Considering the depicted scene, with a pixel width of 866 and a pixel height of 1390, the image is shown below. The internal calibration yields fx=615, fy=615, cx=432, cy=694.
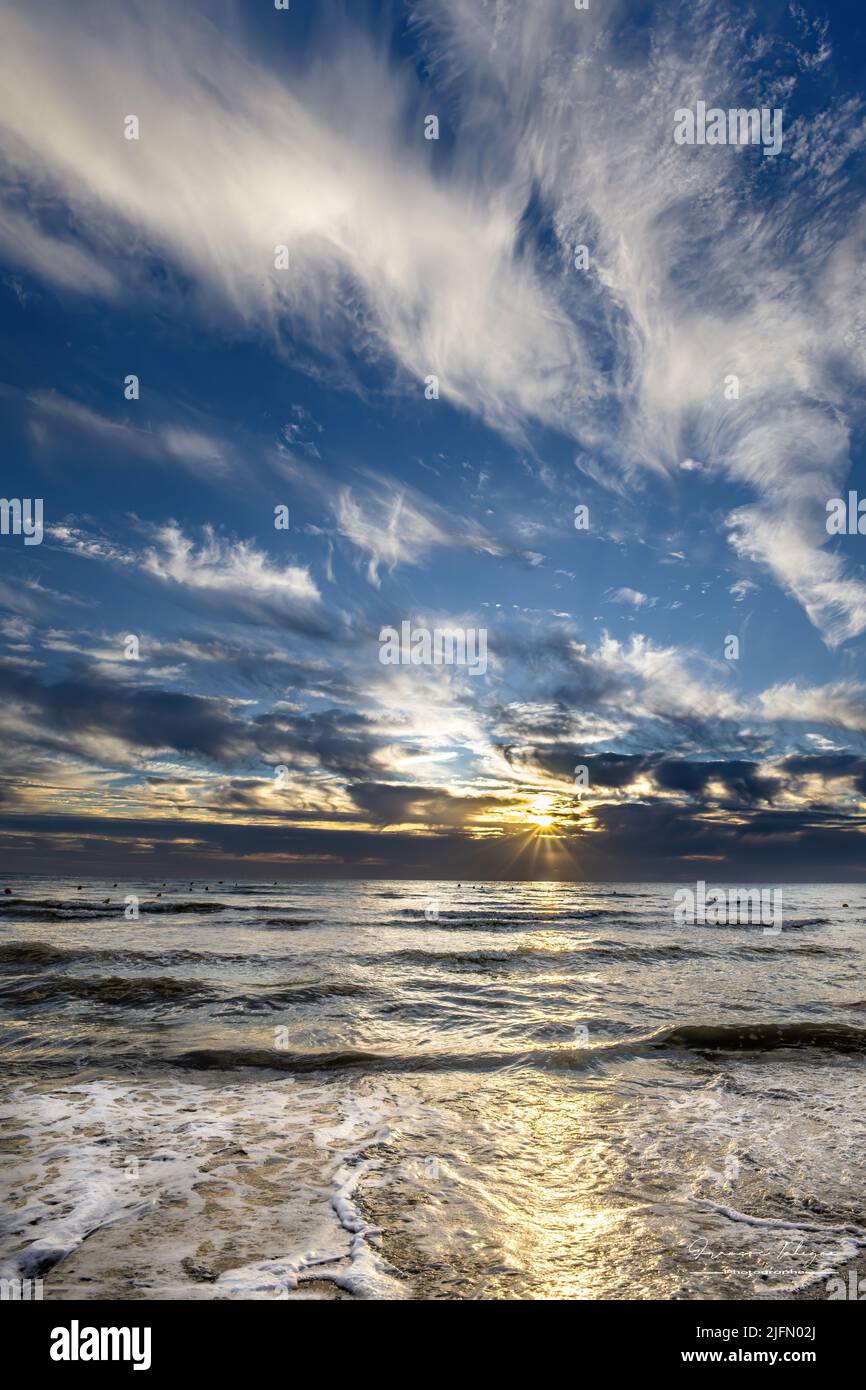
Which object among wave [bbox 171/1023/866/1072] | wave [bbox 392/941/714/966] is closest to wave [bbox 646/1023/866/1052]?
wave [bbox 171/1023/866/1072]

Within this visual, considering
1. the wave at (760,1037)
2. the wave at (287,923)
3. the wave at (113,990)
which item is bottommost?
the wave at (287,923)

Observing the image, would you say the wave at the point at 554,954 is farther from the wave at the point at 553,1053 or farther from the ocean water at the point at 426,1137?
the wave at the point at 553,1053

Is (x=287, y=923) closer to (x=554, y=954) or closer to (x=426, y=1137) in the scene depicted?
(x=554, y=954)

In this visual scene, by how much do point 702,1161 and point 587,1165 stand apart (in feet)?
4.59

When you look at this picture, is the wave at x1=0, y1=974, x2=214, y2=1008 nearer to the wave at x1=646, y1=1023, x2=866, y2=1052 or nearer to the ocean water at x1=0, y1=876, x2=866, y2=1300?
the ocean water at x1=0, y1=876, x2=866, y2=1300

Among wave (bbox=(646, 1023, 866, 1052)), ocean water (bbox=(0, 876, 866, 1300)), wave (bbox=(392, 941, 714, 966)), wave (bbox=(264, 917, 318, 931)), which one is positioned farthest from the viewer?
wave (bbox=(264, 917, 318, 931))

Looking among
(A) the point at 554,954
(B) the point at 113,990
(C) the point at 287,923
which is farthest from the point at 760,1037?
(C) the point at 287,923

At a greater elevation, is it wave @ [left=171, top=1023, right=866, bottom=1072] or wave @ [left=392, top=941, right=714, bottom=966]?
wave @ [left=171, top=1023, right=866, bottom=1072]

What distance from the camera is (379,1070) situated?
1124cm

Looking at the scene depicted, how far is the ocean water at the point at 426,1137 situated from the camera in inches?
198

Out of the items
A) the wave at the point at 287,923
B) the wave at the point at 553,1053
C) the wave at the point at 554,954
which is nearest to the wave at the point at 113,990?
the wave at the point at 553,1053

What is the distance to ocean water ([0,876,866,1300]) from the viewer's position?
16.5 feet

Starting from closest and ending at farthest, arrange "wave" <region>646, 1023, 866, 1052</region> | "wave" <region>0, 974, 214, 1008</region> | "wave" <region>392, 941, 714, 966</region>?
"wave" <region>646, 1023, 866, 1052</region> < "wave" <region>0, 974, 214, 1008</region> < "wave" <region>392, 941, 714, 966</region>
